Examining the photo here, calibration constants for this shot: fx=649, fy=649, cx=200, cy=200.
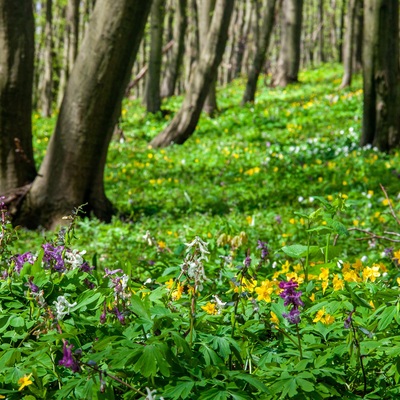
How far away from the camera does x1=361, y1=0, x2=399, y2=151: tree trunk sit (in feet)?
32.8

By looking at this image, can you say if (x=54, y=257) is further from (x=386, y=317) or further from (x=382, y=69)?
(x=382, y=69)

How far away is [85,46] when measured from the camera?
6840 millimetres

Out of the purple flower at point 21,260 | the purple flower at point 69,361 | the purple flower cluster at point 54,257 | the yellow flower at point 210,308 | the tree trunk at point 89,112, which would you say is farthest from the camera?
the tree trunk at point 89,112

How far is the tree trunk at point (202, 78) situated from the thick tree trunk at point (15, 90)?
18.8ft

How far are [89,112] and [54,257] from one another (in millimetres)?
4560

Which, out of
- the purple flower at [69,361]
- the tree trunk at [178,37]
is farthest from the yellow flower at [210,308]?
the tree trunk at [178,37]

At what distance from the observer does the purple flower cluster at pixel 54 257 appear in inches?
93.5

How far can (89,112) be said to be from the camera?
6762 millimetres

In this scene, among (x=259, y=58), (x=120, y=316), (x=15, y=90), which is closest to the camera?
(x=120, y=316)

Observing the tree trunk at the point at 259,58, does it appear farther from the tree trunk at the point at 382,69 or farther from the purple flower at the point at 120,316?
the purple flower at the point at 120,316

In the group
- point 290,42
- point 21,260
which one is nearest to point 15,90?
point 21,260

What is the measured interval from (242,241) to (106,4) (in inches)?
173

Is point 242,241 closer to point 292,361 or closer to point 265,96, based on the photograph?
point 292,361

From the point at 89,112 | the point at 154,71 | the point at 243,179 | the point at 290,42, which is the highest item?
the point at 290,42
